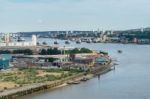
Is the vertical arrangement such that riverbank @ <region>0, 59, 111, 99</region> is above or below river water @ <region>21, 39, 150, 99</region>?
above

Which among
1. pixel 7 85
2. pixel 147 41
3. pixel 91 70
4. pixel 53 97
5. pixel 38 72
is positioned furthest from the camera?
pixel 147 41

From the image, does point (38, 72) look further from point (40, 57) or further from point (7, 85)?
point (40, 57)

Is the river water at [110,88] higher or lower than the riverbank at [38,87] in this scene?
lower

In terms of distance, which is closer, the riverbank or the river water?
the riverbank

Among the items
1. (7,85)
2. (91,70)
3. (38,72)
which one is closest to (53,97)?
(7,85)

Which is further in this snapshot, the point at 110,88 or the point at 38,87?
the point at 110,88

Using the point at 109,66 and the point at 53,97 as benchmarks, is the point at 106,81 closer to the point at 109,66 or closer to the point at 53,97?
the point at 53,97

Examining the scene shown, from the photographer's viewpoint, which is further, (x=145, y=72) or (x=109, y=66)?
(x=109, y=66)

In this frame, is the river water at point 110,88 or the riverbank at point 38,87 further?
the river water at point 110,88

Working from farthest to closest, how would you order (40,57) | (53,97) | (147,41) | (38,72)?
(147,41), (40,57), (38,72), (53,97)

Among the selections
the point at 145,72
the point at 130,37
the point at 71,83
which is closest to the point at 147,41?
the point at 130,37
